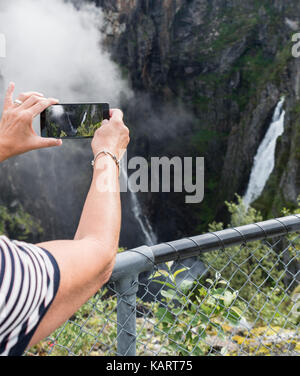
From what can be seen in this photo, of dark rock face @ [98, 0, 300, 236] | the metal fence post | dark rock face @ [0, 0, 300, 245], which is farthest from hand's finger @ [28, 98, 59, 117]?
dark rock face @ [98, 0, 300, 236]


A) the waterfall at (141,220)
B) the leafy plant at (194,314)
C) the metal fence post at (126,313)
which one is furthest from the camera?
the waterfall at (141,220)

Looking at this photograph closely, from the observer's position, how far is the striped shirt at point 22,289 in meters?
0.63

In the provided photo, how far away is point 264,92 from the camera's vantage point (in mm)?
16719

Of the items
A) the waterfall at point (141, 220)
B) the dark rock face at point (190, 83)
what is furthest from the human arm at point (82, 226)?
the waterfall at point (141, 220)

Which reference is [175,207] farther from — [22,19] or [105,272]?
[105,272]

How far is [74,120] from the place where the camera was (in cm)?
107

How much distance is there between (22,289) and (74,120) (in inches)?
22.1

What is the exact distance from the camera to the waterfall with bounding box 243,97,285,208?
1480 cm

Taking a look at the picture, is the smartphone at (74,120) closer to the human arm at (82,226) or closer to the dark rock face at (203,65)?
the human arm at (82,226)

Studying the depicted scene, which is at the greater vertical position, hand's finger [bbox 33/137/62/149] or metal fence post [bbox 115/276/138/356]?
hand's finger [bbox 33/137/62/149]

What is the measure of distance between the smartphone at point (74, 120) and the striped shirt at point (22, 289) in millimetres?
467

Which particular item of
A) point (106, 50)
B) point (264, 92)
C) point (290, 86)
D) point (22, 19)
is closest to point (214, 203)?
point (264, 92)

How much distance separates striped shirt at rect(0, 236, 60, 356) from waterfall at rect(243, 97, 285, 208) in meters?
14.5

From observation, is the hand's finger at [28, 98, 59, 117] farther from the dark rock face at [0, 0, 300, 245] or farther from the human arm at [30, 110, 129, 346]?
the dark rock face at [0, 0, 300, 245]
